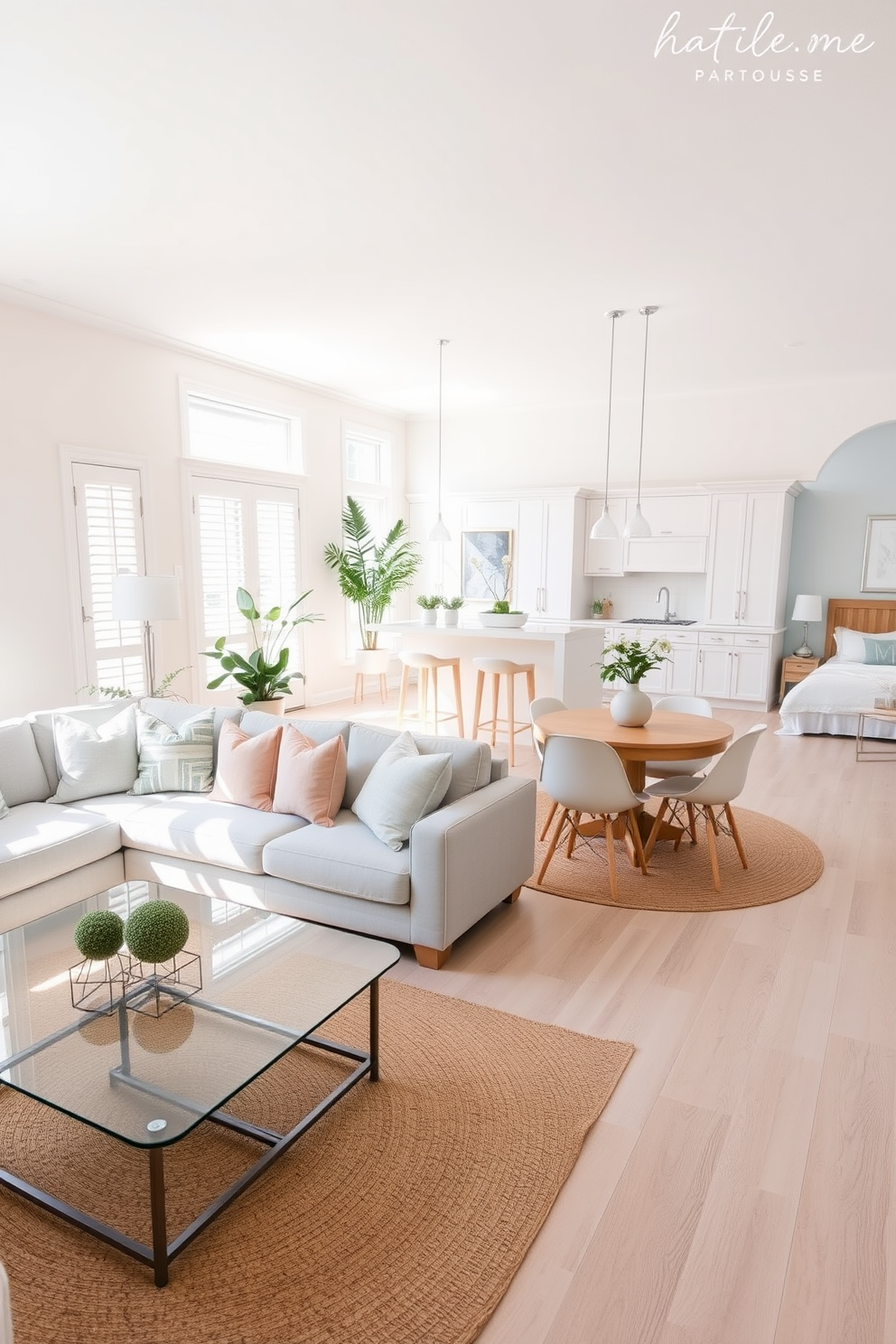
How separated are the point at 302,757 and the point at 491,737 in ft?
10.4

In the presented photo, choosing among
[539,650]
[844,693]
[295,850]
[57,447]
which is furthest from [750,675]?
[57,447]

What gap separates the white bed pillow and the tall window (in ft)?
18.3

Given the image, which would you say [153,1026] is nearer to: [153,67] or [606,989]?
[606,989]

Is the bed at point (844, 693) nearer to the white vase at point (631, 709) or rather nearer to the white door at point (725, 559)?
the white door at point (725, 559)

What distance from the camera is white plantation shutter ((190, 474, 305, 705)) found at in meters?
6.83

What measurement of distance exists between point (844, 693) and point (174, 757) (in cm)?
550

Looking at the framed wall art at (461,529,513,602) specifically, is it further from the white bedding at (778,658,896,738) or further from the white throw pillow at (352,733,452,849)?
the white throw pillow at (352,733,452,849)

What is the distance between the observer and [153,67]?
2.86 m

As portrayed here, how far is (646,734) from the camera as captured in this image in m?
3.93

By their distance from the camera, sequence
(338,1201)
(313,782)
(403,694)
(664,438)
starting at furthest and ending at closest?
(664,438)
(403,694)
(313,782)
(338,1201)

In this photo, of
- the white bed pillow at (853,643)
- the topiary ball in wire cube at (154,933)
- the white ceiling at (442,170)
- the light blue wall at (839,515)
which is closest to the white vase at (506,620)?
the white ceiling at (442,170)

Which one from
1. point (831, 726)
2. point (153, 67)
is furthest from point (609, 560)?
point (153, 67)

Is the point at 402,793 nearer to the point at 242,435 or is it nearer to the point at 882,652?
the point at 242,435

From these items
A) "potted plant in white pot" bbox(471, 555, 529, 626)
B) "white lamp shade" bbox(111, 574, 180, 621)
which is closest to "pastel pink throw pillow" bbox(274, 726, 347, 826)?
"white lamp shade" bbox(111, 574, 180, 621)
